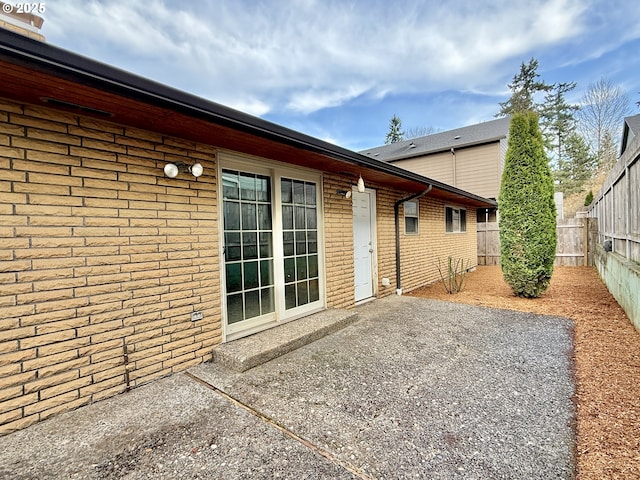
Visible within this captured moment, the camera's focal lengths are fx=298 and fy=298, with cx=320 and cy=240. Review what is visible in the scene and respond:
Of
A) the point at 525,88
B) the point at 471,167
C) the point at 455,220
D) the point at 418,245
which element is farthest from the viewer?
the point at 525,88

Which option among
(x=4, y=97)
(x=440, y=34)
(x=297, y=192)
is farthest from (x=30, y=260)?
(x=440, y=34)

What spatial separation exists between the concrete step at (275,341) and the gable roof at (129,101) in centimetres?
227

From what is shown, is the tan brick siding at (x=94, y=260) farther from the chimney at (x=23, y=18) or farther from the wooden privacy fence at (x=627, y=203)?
the wooden privacy fence at (x=627, y=203)

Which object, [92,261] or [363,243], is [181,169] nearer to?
→ [92,261]

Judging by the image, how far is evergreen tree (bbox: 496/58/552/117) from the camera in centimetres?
2275

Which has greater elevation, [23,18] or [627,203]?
[23,18]

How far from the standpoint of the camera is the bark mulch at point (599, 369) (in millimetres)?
1800

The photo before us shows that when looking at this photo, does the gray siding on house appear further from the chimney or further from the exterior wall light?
the chimney

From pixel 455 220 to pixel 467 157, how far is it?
5695mm

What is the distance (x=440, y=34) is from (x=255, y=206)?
7146 mm

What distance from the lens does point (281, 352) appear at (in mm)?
3428

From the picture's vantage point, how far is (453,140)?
15.0 m

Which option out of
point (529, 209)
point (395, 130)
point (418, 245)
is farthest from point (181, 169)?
point (395, 130)

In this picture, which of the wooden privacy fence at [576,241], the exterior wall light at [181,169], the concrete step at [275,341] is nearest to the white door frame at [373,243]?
the concrete step at [275,341]
